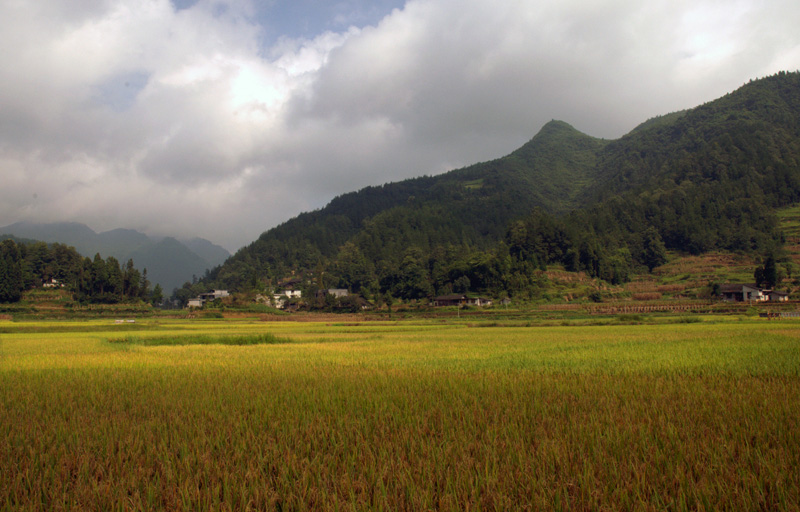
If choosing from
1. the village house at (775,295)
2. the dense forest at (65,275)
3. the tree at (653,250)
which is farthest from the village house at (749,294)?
the dense forest at (65,275)

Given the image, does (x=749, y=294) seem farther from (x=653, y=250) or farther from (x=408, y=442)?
(x=408, y=442)

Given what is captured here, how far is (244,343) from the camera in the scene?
23875 millimetres

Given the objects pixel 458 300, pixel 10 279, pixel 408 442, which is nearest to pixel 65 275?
pixel 10 279

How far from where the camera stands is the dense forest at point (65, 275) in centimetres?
8332

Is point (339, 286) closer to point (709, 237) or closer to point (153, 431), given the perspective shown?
point (709, 237)

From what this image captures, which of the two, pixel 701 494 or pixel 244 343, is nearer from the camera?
pixel 701 494

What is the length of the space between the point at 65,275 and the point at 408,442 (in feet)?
387

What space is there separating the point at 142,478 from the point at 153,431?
181 cm

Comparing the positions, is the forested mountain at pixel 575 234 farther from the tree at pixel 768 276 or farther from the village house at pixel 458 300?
the tree at pixel 768 276

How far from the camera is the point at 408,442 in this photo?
484cm

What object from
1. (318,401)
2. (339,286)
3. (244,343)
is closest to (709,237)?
(339,286)

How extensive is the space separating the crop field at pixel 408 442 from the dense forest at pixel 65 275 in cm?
9585

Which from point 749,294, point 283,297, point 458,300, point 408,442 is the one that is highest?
point 408,442

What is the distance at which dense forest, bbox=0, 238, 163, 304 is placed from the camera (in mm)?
83325
